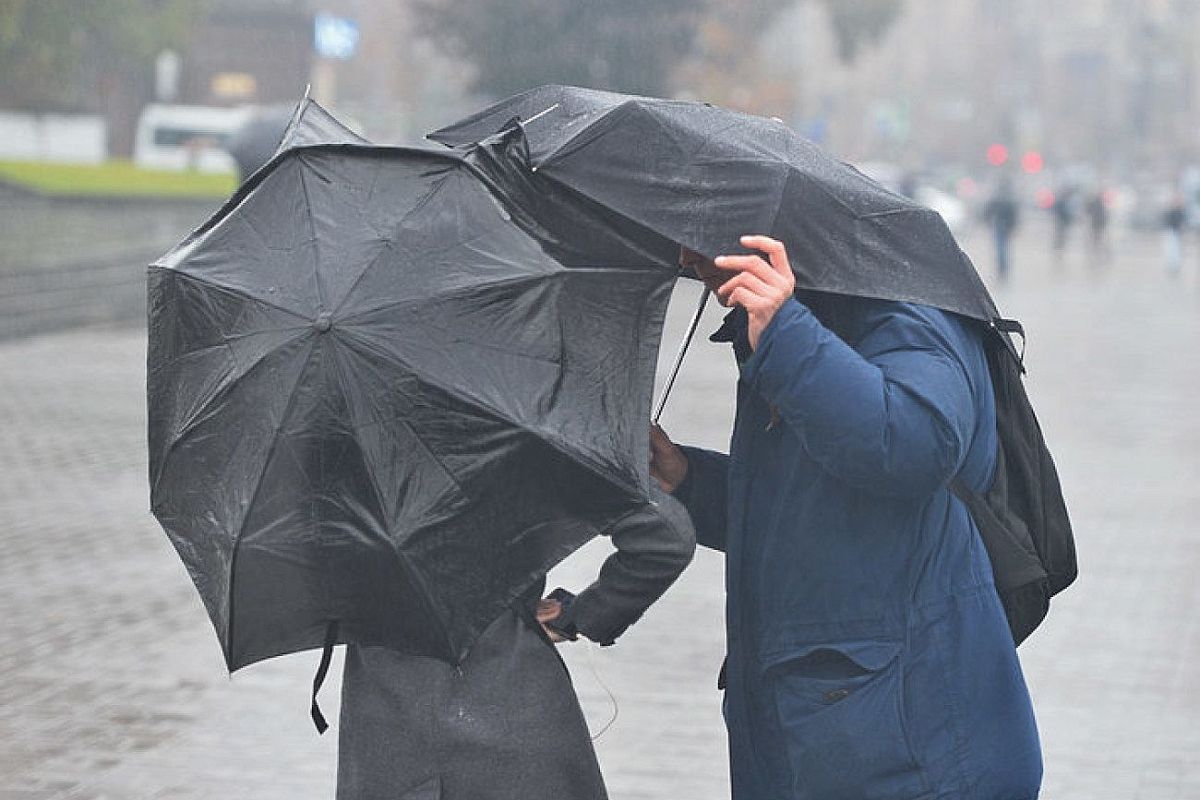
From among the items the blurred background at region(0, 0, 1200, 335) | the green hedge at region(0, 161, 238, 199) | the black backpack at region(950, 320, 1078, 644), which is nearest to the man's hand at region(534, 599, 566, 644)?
the black backpack at region(950, 320, 1078, 644)

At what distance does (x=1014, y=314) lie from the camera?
28.4 meters

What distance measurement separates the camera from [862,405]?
3207 mm

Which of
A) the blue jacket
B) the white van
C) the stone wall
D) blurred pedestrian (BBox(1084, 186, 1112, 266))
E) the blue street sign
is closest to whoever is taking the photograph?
the blue jacket

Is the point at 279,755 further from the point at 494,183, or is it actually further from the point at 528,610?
the point at 494,183

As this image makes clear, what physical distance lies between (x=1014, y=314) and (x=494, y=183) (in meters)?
25.5

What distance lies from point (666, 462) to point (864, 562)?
603mm

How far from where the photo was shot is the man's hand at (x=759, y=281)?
3254mm

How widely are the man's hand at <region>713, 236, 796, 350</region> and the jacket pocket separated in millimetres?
505

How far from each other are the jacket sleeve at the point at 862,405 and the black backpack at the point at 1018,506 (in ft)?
0.84

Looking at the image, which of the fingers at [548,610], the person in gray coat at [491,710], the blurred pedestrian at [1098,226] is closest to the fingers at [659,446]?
the person in gray coat at [491,710]

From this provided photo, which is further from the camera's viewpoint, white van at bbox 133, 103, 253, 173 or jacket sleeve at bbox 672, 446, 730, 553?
white van at bbox 133, 103, 253, 173

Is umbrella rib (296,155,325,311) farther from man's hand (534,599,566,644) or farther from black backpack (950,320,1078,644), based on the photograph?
black backpack (950,320,1078,644)

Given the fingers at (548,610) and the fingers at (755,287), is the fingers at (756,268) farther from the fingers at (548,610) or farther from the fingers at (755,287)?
the fingers at (548,610)

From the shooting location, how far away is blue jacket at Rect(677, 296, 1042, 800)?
3326mm
